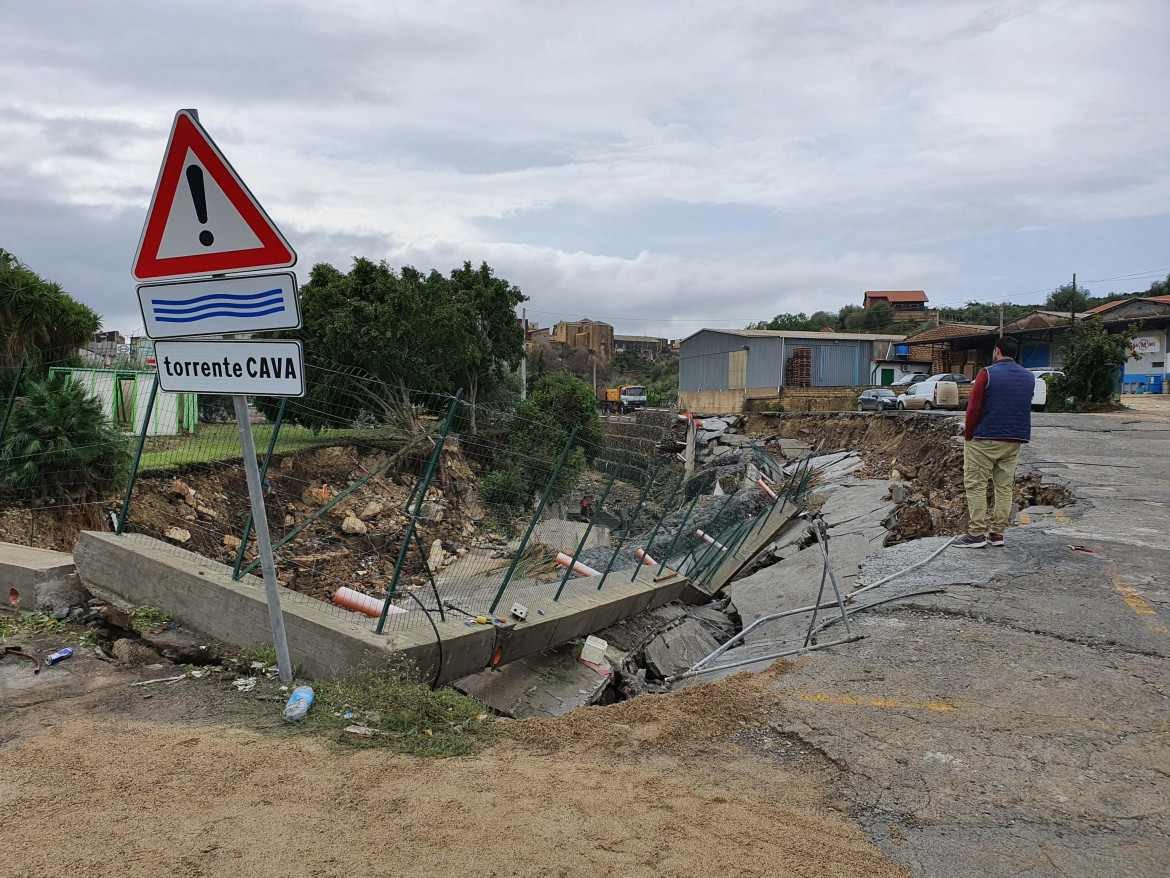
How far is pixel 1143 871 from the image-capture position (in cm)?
252

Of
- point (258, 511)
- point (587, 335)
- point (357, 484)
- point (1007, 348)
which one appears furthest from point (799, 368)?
point (587, 335)

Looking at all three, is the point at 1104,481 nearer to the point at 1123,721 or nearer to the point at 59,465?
the point at 1123,721

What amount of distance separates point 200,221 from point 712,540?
8148mm


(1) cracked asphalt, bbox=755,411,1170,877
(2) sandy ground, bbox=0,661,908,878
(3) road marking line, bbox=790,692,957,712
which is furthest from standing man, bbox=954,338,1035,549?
(2) sandy ground, bbox=0,661,908,878

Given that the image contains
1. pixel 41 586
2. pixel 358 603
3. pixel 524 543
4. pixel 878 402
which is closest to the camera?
pixel 358 603

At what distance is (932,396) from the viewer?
→ 2662 cm

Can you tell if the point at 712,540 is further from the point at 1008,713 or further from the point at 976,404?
the point at 1008,713

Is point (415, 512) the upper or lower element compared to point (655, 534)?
upper

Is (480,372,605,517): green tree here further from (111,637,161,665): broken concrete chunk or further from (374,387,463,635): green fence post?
(111,637,161,665): broken concrete chunk

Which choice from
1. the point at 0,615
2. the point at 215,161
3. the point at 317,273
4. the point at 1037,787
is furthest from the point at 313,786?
the point at 317,273

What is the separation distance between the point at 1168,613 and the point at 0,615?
7.98m

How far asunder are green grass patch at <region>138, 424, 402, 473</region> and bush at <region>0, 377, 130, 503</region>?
0.86 metres

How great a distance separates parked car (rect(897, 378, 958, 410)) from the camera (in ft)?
85.1

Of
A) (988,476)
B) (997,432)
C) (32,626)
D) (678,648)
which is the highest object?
(997,432)
